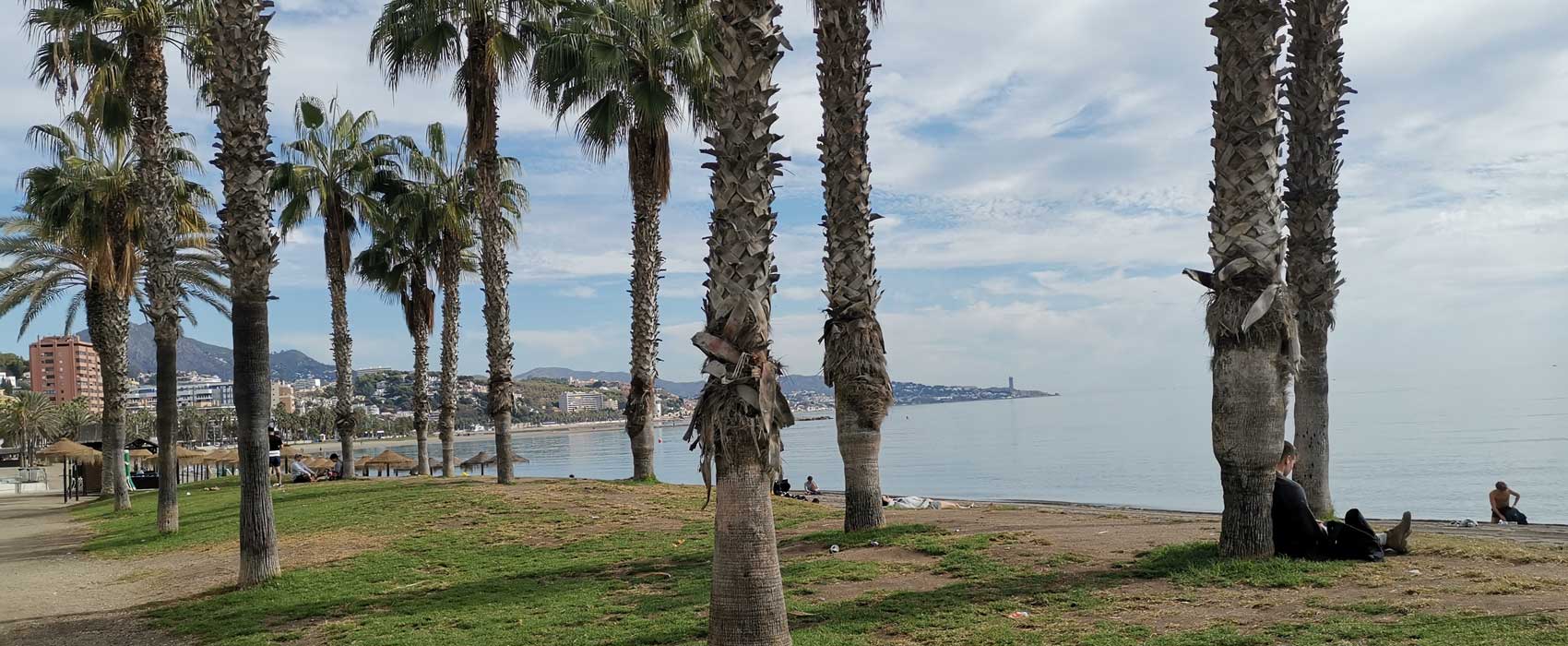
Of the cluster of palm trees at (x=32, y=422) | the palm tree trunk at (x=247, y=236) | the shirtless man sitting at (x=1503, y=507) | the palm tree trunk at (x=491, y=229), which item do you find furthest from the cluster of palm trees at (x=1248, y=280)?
the cluster of palm trees at (x=32, y=422)

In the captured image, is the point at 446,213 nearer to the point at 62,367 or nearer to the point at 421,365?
the point at 421,365

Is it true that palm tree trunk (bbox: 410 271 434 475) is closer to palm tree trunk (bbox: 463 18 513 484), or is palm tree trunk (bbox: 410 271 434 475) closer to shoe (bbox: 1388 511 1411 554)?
palm tree trunk (bbox: 463 18 513 484)

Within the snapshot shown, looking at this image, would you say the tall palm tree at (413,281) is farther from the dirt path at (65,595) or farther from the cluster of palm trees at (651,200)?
the dirt path at (65,595)

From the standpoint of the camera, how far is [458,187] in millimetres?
28234

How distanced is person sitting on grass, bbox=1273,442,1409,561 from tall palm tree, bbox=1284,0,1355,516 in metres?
3.56

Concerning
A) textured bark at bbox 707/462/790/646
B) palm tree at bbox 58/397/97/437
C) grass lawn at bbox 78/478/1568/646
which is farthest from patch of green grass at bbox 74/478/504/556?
palm tree at bbox 58/397/97/437

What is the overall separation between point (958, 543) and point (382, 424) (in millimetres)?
181182

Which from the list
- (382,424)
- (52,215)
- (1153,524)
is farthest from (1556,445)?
(382,424)

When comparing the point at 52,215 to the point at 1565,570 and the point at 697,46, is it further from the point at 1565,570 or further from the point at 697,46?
the point at 1565,570

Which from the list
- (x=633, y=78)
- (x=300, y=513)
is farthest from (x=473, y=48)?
(x=300, y=513)

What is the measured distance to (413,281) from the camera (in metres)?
31.3

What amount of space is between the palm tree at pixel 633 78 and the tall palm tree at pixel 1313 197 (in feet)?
29.1

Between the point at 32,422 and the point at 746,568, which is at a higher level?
the point at 746,568

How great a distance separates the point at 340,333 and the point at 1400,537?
27.8 m
